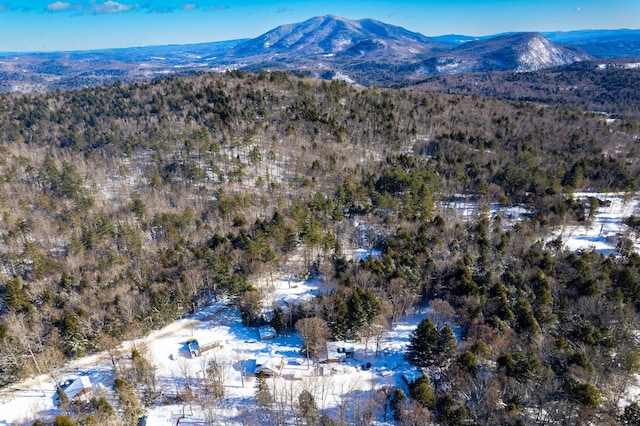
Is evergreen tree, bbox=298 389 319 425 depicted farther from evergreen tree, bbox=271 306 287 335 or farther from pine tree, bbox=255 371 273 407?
evergreen tree, bbox=271 306 287 335

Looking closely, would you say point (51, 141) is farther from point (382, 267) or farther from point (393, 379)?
point (393, 379)

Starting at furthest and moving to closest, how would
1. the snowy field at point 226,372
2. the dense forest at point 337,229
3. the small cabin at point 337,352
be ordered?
the small cabin at point 337,352, the dense forest at point 337,229, the snowy field at point 226,372

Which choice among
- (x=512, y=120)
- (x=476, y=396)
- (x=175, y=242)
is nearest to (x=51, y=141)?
(x=175, y=242)

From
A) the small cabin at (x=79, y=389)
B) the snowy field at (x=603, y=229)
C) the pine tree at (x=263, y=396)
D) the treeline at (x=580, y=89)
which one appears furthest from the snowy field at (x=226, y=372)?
the treeline at (x=580, y=89)

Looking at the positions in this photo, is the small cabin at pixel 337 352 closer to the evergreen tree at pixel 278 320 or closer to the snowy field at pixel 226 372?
the snowy field at pixel 226 372

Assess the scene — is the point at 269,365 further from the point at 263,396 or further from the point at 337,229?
the point at 337,229

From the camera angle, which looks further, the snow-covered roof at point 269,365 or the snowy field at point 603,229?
the snowy field at point 603,229
